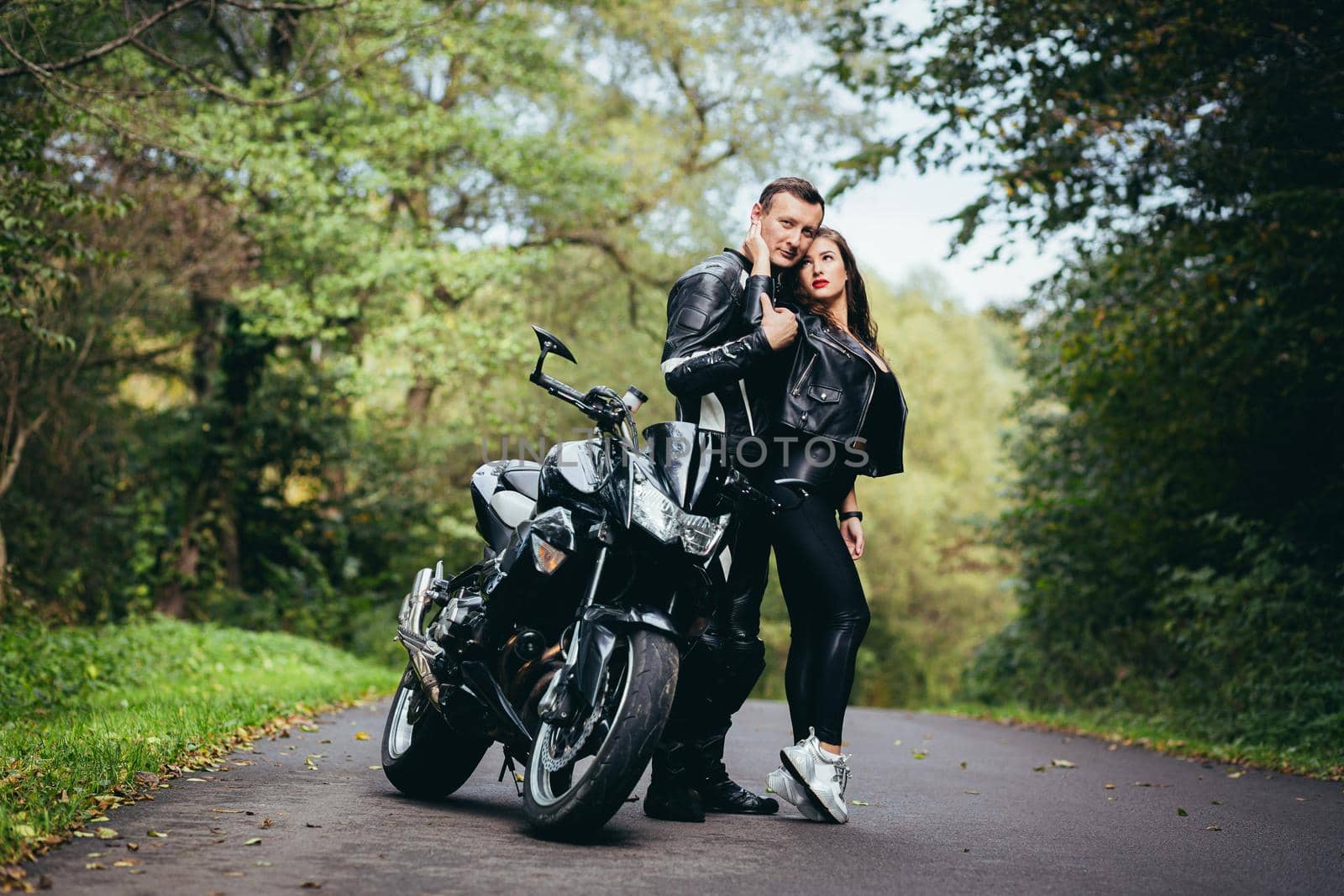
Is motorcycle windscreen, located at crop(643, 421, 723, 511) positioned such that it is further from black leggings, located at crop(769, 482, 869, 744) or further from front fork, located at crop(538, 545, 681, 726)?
black leggings, located at crop(769, 482, 869, 744)

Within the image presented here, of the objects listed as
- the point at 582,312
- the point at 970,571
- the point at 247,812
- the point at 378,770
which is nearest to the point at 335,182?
the point at 582,312

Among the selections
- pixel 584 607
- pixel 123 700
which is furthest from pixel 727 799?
pixel 123 700

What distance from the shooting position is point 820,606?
536cm

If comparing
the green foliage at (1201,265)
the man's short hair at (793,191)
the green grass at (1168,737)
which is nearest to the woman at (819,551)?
the man's short hair at (793,191)

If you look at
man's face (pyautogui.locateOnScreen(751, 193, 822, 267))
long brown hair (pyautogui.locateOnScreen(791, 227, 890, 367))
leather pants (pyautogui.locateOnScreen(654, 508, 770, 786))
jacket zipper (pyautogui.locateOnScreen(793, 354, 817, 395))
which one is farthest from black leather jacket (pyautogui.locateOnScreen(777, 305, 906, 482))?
leather pants (pyautogui.locateOnScreen(654, 508, 770, 786))

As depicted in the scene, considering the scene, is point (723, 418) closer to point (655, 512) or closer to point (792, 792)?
point (655, 512)

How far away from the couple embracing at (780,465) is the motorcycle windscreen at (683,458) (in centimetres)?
41

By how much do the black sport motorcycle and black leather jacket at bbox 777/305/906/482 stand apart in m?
0.41

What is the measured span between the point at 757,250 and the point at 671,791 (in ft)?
6.78

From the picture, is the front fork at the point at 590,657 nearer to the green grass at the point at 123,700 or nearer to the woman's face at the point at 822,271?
the green grass at the point at 123,700

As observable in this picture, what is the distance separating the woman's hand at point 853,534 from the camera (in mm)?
5645

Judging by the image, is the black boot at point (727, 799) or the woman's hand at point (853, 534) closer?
the black boot at point (727, 799)

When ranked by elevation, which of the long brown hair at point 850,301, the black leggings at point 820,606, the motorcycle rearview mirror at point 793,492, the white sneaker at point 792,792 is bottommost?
the white sneaker at point 792,792

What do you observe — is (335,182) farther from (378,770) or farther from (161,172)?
(378,770)
